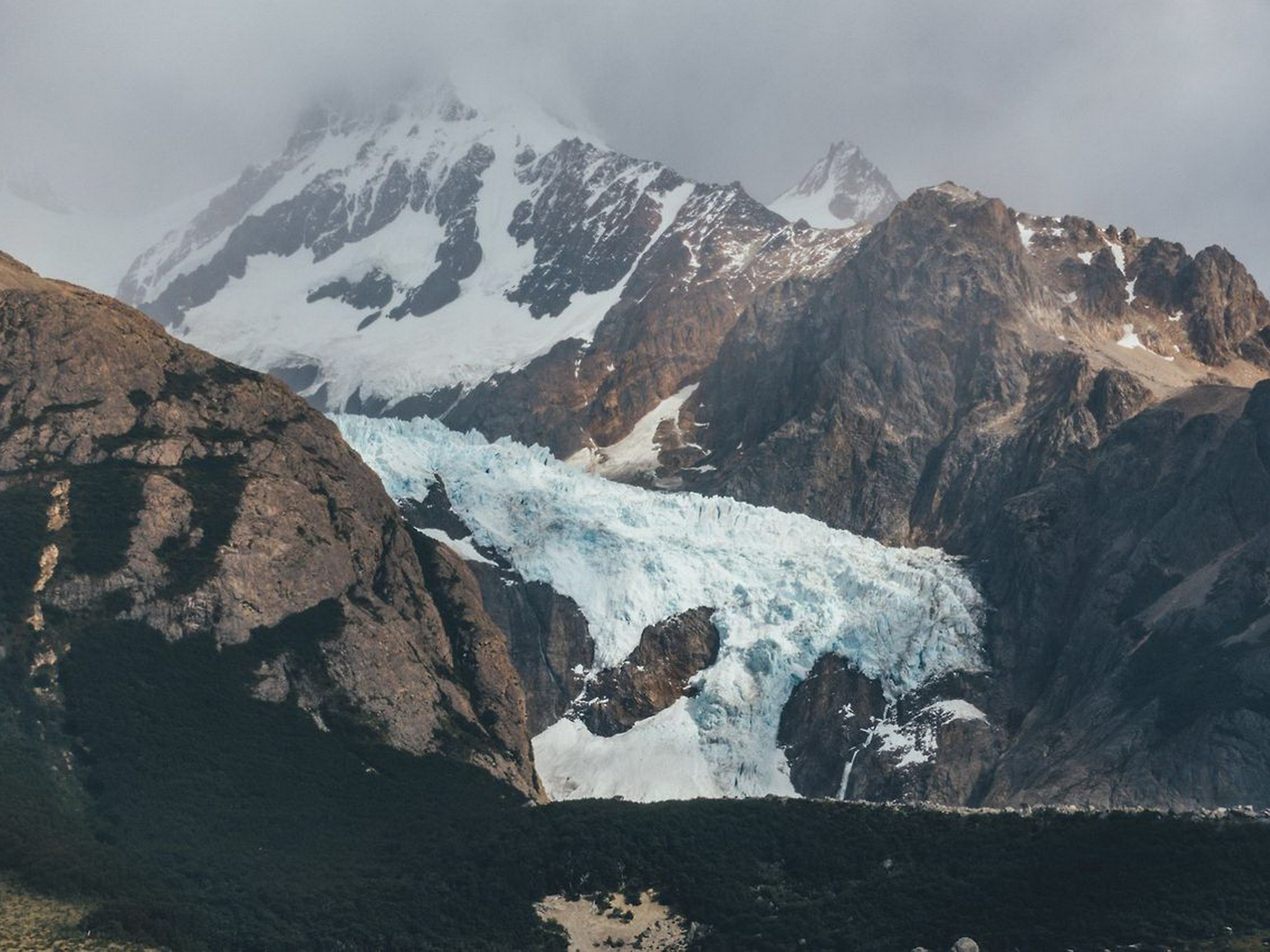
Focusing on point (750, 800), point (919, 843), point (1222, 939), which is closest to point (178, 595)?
point (750, 800)

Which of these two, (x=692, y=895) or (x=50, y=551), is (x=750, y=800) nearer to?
(x=692, y=895)

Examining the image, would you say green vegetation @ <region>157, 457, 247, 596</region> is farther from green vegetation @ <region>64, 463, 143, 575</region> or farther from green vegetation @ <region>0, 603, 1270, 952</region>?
green vegetation @ <region>0, 603, 1270, 952</region>

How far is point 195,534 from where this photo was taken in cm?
17475

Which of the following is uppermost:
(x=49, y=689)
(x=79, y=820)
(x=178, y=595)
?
(x=178, y=595)

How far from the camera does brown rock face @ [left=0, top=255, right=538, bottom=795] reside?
164375 mm

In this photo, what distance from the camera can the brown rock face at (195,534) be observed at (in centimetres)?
16438

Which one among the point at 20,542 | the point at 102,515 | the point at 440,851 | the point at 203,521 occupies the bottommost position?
the point at 440,851

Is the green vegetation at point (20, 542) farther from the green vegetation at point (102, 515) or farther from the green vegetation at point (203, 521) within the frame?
the green vegetation at point (203, 521)

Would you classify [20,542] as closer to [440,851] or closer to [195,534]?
[195,534]

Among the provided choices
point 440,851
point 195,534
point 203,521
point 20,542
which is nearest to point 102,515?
point 195,534

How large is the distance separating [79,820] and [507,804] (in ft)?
148

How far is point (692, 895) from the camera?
132 metres

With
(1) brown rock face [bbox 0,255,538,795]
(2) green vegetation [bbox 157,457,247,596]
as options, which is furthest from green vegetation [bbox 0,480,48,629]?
(2) green vegetation [bbox 157,457,247,596]

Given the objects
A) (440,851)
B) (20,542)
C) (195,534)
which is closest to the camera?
(440,851)
